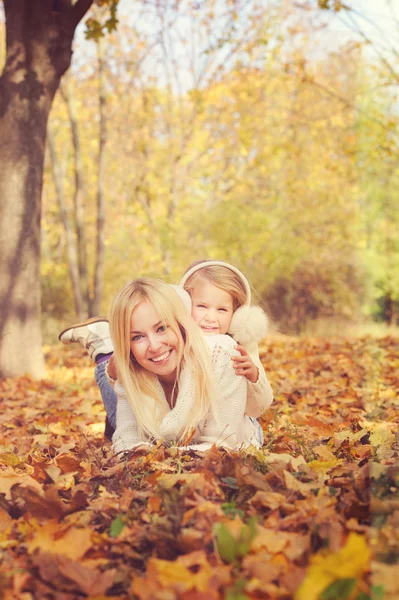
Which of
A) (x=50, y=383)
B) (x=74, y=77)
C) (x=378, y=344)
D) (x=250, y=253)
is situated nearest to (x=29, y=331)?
(x=50, y=383)

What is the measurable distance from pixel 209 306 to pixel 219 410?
64 centimetres

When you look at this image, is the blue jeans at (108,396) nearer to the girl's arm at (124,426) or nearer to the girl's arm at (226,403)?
the girl's arm at (124,426)

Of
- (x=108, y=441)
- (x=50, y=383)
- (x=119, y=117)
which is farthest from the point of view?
(x=119, y=117)

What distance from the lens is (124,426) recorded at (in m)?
3.06

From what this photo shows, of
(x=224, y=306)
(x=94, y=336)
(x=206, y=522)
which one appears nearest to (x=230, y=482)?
(x=206, y=522)

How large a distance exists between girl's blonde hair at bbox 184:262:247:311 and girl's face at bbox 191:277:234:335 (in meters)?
0.02

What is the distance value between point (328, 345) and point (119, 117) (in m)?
8.85

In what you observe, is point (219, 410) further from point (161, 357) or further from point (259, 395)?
point (161, 357)

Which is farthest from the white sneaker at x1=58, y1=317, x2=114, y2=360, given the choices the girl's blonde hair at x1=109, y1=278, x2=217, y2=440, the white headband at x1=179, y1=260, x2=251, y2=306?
the girl's blonde hair at x1=109, y1=278, x2=217, y2=440

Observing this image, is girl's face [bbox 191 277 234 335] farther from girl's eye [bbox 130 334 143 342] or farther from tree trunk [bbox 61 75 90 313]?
tree trunk [bbox 61 75 90 313]

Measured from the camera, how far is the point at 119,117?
14031mm

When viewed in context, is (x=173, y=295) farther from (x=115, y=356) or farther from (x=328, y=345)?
(x=328, y=345)

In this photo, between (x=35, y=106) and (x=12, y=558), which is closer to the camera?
(x=12, y=558)

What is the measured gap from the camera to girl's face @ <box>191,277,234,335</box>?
3.29 metres
